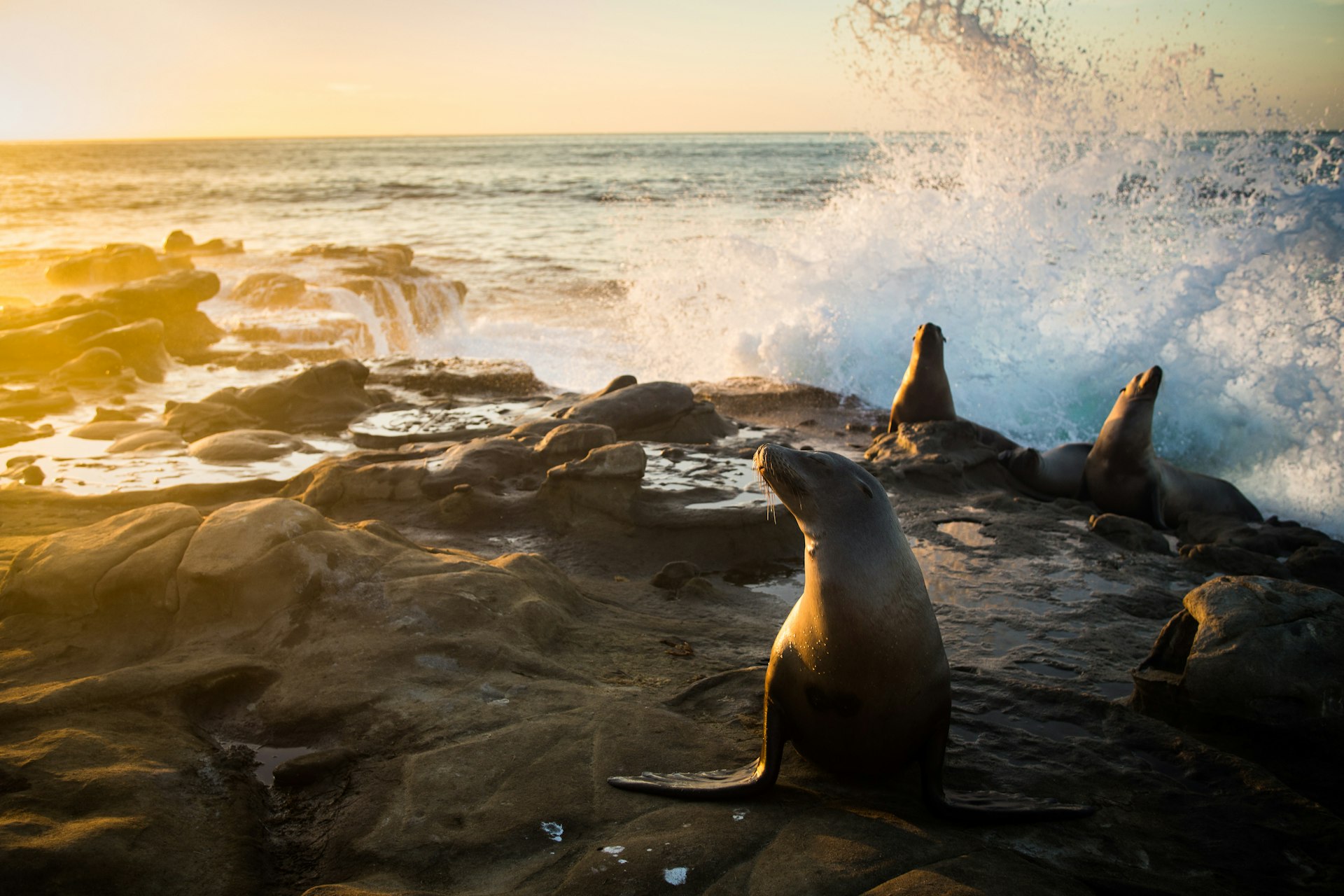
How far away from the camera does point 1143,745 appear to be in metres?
3.74

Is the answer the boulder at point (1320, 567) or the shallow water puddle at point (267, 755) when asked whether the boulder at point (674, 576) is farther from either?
the boulder at point (1320, 567)

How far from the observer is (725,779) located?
3.21m

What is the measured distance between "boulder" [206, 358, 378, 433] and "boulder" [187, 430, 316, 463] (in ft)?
2.91

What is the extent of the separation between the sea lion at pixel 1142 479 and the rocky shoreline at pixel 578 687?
0.35 meters

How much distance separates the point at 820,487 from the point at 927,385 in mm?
6440

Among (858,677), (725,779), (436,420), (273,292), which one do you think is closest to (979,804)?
(858,677)

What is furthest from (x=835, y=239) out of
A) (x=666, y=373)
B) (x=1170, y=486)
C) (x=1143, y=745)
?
(x=1143, y=745)

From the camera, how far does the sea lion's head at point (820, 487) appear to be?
347cm

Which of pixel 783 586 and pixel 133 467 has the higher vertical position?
pixel 133 467

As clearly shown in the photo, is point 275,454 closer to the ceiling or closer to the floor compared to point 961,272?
closer to the floor

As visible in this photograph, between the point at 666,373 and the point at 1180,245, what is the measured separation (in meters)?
7.46

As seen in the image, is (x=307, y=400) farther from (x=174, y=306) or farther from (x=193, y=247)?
(x=193, y=247)

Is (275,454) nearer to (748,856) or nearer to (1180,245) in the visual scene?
(748,856)

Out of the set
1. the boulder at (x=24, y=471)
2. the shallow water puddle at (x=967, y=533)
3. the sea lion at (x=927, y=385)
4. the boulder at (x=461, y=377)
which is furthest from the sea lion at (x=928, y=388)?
the boulder at (x=24, y=471)
